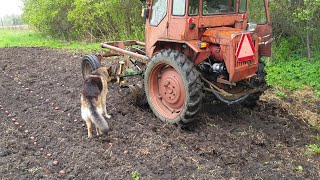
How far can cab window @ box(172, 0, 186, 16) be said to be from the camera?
5.10 m

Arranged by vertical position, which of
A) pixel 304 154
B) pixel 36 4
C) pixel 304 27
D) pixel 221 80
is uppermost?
pixel 36 4

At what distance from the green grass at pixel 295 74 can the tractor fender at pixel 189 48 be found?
11.3ft

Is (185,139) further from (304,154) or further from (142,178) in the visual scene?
(304,154)

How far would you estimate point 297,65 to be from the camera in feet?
29.7

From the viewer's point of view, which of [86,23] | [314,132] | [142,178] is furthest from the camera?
[86,23]

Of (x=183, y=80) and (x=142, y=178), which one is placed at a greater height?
(x=183, y=80)

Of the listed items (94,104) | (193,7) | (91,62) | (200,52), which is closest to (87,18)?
(91,62)

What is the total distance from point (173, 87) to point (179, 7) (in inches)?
49.4

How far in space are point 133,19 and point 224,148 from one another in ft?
32.5

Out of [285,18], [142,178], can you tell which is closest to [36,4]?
[285,18]

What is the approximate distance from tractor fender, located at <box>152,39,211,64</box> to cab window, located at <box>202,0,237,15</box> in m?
0.55

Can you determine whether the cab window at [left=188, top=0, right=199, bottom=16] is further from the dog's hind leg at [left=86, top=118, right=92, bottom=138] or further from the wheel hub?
the dog's hind leg at [left=86, top=118, right=92, bottom=138]

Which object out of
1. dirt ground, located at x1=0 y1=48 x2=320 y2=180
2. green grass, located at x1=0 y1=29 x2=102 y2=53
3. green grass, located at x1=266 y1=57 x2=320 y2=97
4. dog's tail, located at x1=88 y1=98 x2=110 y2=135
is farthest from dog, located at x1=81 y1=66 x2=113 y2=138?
green grass, located at x1=0 y1=29 x2=102 y2=53

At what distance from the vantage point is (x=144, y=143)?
4.80 metres
